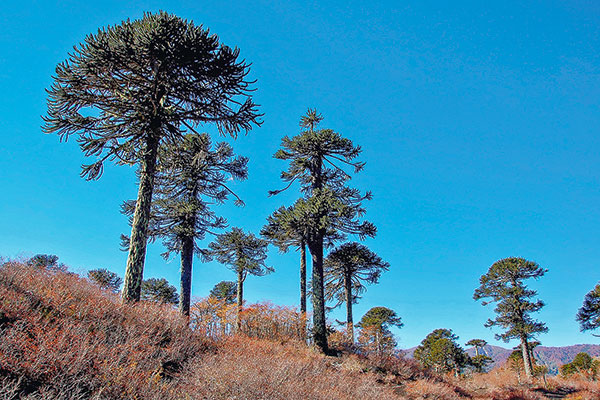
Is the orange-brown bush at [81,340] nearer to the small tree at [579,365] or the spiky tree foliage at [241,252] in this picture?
the spiky tree foliage at [241,252]

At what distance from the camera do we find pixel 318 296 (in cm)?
1459

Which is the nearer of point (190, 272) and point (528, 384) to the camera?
point (190, 272)

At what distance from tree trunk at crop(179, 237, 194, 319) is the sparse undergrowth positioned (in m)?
5.80

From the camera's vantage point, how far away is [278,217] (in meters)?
15.4

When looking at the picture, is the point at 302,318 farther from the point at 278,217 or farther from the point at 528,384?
the point at 528,384

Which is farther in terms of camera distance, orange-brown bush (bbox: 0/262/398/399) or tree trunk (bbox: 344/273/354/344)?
tree trunk (bbox: 344/273/354/344)

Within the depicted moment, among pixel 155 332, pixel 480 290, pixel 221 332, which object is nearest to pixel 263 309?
pixel 221 332

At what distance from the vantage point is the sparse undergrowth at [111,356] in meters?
4.06

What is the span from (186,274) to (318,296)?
6237 mm

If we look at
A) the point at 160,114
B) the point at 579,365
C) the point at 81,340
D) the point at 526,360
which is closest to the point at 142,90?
the point at 160,114

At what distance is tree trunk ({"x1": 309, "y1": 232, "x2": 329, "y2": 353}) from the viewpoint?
44.9 feet

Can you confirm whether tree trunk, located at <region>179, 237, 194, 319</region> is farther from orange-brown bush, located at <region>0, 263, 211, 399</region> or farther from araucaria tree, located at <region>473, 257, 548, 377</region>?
araucaria tree, located at <region>473, 257, 548, 377</region>

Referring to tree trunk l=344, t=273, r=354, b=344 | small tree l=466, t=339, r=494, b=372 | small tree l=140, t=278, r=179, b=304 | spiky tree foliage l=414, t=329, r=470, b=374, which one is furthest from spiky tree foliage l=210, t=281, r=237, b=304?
small tree l=466, t=339, r=494, b=372

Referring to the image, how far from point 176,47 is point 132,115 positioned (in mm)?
2436
